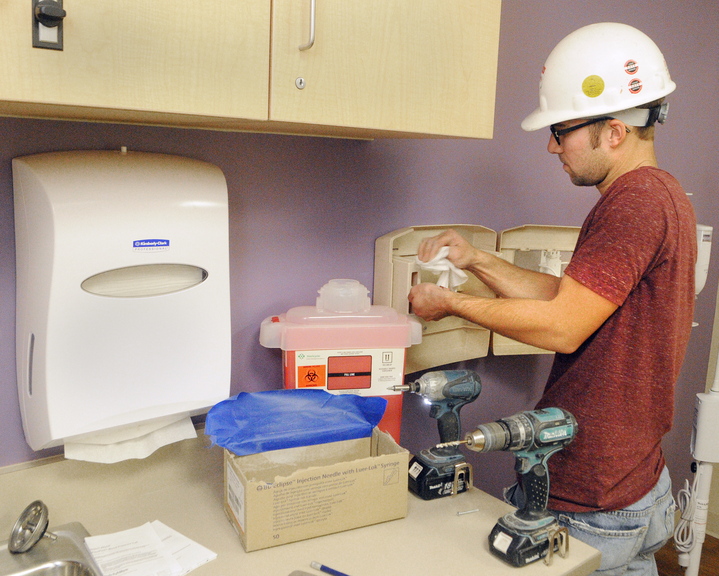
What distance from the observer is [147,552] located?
3.51 feet

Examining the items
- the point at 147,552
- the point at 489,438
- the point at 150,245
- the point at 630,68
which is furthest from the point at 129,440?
the point at 630,68

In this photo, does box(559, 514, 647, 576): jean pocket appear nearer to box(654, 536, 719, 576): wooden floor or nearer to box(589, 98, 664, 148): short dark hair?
box(589, 98, 664, 148): short dark hair

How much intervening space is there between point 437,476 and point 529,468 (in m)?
0.20

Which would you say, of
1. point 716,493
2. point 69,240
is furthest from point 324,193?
point 716,493

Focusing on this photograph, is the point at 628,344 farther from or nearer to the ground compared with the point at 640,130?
nearer to the ground

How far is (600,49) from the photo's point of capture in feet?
4.28

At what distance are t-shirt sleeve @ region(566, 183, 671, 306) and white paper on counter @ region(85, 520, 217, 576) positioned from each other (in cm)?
82

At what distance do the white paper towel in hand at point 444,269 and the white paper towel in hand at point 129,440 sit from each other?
0.62 m

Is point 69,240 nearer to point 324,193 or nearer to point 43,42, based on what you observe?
point 43,42

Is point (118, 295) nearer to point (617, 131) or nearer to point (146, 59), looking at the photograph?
point (146, 59)

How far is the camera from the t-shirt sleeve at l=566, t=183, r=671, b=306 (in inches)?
46.1

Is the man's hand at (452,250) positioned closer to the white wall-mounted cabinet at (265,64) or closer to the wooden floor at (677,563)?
the white wall-mounted cabinet at (265,64)

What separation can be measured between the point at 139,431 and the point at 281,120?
64 cm

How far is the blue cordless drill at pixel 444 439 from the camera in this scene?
1276mm
